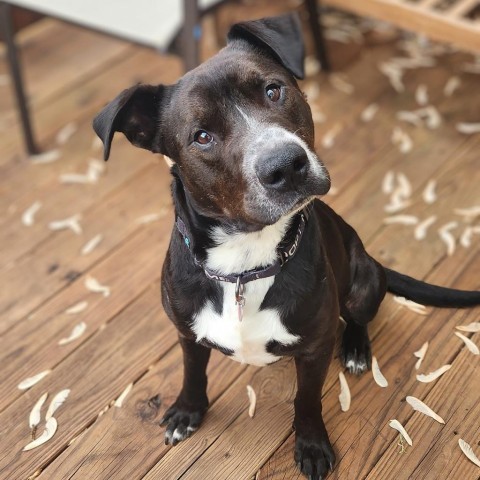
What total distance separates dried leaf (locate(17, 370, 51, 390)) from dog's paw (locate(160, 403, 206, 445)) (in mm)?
558

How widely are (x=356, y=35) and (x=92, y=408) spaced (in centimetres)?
310

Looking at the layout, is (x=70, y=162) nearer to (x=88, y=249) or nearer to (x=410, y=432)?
(x=88, y=249)

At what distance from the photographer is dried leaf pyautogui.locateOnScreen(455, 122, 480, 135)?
11.8 feet

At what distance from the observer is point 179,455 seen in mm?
2307

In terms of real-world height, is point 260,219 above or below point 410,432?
above

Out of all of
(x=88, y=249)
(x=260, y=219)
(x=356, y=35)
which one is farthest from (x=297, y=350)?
(x=356, y=35)

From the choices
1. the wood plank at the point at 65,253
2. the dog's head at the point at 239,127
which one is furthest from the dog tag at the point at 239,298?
the wood plank at the point at 65,253

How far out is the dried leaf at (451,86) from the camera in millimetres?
3900

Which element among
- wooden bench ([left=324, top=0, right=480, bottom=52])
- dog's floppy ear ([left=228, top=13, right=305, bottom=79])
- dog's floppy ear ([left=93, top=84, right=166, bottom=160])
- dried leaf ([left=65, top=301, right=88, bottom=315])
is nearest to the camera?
dog's floppy ear ([left=93, top=84, right=166, bottom=160])

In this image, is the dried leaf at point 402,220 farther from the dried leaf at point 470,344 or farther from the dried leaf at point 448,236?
the dried leaf at point 470,344

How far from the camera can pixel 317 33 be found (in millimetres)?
4059

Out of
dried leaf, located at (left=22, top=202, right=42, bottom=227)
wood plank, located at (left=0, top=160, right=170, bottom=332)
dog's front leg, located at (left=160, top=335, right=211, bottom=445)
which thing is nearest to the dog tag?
dog's front leg, located at (left=160, top=335, right=211, bottom=445)

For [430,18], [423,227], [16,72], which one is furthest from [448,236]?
[16,72]

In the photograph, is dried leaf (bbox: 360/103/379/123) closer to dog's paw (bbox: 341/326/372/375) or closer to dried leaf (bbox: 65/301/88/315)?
dog's paw (bbox: 341/326/372/375)
